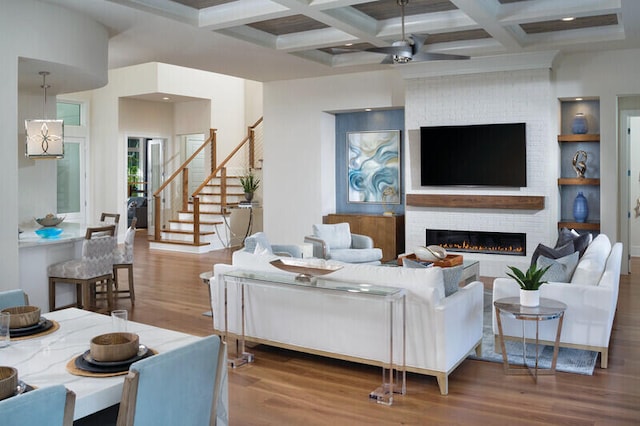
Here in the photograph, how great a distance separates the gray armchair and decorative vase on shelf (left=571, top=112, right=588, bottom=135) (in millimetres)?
3091

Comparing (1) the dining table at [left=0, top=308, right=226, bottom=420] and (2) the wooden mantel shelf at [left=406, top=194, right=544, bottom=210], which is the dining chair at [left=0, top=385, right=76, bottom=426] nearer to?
(1) the dining table at [left=0, top=308, right=226, bottom=420]

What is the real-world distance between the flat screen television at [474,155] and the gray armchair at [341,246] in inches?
56.7

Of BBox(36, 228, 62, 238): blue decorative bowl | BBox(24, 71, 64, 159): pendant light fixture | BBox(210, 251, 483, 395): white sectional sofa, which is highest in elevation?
BBox(24, 71, 64, 159): pendant light fixture

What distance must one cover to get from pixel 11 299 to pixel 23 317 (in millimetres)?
433

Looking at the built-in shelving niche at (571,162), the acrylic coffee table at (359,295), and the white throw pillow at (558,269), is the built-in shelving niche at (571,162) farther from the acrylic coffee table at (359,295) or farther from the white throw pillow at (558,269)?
the acrylic coffee table at (359,295)

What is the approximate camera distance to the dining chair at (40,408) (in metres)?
1.53

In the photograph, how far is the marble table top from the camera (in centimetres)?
199

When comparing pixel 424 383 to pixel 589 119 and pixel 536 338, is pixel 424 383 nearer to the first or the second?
pixel 536 338

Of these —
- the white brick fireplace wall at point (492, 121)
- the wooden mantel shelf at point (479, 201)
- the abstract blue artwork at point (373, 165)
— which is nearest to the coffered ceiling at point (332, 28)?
the white brick fireplace wall at point (492, 121)

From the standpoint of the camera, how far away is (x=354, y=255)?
7387mm

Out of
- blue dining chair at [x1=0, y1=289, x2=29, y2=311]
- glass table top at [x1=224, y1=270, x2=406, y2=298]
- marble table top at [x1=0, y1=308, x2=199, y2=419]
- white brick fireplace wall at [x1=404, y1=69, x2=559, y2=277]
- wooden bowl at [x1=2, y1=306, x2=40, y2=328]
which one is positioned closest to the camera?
marble table top at [x1=0, y1=308, x2=199, y2=419]

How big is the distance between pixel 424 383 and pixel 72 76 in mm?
4709

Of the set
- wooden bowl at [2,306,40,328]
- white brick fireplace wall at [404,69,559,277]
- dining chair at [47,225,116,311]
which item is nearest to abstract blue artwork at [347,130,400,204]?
white brick fireplace wall at [404,69,559,277]

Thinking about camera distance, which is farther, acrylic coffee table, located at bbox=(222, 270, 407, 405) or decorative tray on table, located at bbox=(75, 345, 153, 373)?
acrylic coffee table, located at bbox=(222, 270, 407, 405)
